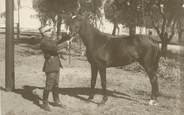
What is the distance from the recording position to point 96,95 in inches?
369

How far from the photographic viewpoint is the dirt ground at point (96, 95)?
7715mm

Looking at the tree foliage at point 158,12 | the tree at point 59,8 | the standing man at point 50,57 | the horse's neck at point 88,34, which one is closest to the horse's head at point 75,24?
the horse's neck at point 88,34

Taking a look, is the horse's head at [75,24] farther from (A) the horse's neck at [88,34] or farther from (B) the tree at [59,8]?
(B) the tree at [59,8]

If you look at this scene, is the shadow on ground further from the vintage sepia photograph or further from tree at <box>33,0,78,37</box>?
tree at <box>33,0,78,37</box>

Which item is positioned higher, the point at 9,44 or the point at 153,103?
the point at 9,44

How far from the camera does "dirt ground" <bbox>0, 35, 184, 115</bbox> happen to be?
771 centimetres

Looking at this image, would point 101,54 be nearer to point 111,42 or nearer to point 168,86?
point 111,42

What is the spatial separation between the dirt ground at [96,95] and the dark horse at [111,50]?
0.42 m

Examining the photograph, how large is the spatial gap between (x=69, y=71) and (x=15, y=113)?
6453 mm

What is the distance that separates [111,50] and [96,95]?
150 centimetres

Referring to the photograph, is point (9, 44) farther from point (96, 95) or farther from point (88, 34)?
point (96, 95)

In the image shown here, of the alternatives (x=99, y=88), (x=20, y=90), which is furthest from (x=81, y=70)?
(x=20, y=90)

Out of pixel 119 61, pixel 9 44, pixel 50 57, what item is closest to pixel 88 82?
pixel 119 61

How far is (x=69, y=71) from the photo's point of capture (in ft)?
44.5
